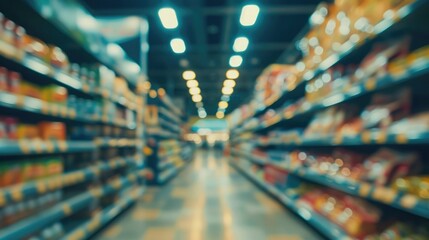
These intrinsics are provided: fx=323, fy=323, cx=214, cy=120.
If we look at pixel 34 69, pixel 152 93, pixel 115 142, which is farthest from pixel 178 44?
pixel 34 69

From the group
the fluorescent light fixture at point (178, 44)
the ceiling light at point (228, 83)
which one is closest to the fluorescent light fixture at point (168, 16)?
the fluorescent light fixture at point (178, 44)

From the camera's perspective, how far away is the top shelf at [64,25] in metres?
2.08

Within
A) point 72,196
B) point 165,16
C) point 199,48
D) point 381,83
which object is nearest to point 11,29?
point 72,196

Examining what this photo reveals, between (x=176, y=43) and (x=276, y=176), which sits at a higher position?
(x=176, y=43)

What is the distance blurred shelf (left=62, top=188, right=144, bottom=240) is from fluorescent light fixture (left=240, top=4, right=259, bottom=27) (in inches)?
149

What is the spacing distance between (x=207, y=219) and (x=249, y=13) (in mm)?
4037

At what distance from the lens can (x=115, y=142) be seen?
149 inches

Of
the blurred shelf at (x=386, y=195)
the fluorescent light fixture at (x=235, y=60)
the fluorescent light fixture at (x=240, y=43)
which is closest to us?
the blurred shelf at (x=386, y=195)

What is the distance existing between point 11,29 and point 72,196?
4.92ft

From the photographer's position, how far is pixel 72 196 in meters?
2.79

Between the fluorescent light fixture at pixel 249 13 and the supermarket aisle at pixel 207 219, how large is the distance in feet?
10.9

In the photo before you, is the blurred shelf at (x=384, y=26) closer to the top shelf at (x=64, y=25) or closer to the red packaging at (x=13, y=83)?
the top shelf at (x=64, y=25)

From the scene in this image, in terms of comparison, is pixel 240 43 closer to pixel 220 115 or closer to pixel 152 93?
pixel 152 93

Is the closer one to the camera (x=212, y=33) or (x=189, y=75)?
(x=212, y=33)
